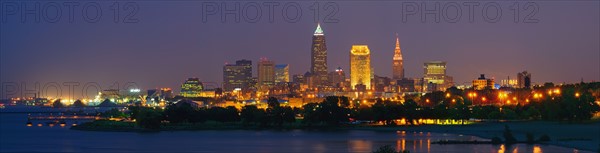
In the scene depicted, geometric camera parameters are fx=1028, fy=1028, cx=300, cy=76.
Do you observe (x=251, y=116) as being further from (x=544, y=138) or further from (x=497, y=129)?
(x=544, y=138)

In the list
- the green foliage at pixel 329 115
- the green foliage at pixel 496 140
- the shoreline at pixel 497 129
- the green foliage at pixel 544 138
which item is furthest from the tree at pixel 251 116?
the green foliage at pixel 544 138

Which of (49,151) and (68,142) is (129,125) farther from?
(49,151)

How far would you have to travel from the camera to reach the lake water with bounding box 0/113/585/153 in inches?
3172

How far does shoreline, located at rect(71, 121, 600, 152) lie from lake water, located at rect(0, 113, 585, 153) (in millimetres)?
2420

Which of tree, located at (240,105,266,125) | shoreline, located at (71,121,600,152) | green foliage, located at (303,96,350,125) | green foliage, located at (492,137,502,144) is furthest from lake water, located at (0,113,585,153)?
green foliage, located at (303,96,350,125)

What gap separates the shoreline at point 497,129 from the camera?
79.7 metres

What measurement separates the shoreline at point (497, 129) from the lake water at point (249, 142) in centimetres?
242

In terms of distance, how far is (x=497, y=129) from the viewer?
101938 millimetres

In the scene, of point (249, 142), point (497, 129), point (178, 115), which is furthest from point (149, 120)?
point (497, 129)

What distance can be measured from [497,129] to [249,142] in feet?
83.9

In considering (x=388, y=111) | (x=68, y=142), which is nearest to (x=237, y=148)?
(x=68, y=142)

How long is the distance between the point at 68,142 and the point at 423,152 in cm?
4138

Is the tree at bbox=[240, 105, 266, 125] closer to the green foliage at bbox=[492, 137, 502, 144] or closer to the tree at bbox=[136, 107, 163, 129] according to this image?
the tree at bbox=[136, 107, 163, 129]

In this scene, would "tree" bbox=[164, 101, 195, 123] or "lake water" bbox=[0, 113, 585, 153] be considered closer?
"lake water" bbox=[0, 113, 585, 153]
